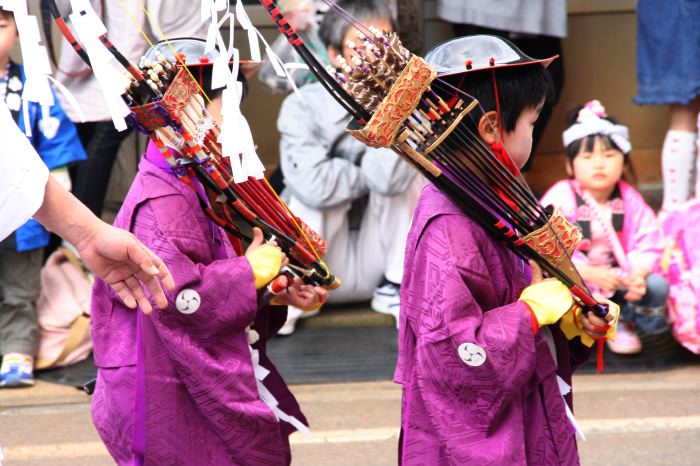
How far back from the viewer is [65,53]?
5309 mm

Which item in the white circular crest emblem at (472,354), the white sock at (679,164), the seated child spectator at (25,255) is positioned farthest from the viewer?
the white sock at (679,164)

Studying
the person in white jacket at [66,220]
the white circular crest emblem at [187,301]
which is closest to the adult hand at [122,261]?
the person in white jacket at [66,220]

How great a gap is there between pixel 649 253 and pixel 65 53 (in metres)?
2.87

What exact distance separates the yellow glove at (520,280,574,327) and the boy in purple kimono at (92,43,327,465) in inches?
28.4

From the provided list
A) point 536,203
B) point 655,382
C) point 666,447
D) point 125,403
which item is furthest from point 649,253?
point 125,403

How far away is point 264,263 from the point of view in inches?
118

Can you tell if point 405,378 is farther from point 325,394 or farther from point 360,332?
point 360,332

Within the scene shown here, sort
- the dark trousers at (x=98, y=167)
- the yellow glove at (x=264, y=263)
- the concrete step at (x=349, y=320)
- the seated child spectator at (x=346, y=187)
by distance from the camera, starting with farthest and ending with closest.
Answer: the concrete step at (x=349, y=320), the dark trousers at (x=98, y=167), the seated child spectator at (x=346, y=187), the yellow glove at (x=264, y=263)

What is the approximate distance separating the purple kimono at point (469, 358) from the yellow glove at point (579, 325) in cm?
8

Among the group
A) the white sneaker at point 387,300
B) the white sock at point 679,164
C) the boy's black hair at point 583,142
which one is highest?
the boy's black hair at point 583,142

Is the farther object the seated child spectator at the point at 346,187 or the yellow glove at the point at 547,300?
the seated child spectator at the point at 346,187

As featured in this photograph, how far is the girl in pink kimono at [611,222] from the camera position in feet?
16.0

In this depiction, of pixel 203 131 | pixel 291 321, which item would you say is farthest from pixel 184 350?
pixel 291 321

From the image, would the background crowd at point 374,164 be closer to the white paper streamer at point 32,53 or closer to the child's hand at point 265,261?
the child's hand at point 265,261
